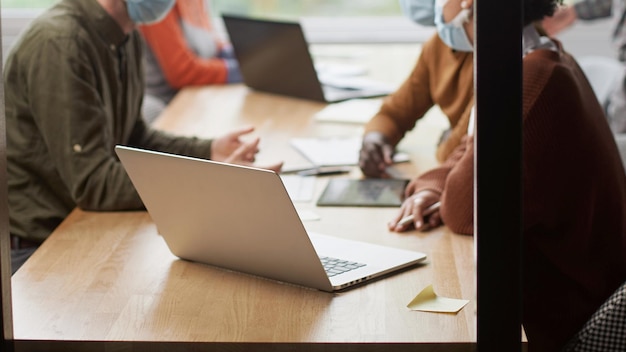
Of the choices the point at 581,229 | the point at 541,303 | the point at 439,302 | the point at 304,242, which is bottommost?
the point at 541,303

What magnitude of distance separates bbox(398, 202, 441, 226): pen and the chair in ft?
1.55

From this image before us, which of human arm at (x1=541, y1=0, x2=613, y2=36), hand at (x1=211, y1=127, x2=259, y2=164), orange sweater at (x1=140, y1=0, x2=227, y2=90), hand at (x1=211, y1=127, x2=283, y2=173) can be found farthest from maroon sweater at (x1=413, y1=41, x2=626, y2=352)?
human arm at (x1=541, y1=0, x2=613, y2=36)

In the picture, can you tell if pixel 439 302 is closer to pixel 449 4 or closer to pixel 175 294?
pixel 175 294

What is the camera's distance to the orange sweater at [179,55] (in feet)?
11.4

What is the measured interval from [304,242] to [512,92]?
1.36ft

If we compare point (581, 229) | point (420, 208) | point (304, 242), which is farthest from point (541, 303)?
point (304, 242)

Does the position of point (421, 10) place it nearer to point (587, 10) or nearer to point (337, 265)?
point (337, 265)

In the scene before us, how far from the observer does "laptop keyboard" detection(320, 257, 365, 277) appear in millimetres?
1505

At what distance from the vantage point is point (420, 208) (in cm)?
181

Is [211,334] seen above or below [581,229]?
above

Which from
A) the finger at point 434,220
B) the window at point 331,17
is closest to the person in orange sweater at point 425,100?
the finger at point 434,220

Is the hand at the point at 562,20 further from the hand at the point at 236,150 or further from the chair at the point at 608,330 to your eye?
the chair at the point at 608,330

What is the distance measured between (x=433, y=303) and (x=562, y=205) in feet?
1.33

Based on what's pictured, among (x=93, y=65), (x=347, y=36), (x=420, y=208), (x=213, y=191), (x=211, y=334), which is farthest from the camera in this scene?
(x=347, y=36)
